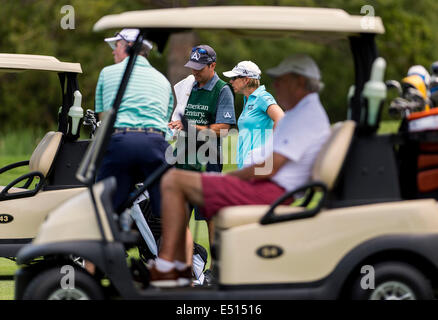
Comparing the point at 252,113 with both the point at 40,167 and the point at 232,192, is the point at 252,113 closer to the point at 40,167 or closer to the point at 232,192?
the point at 40,167

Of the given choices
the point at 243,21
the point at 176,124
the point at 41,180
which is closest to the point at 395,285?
the point at 243,21

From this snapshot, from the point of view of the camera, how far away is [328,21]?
4.20m

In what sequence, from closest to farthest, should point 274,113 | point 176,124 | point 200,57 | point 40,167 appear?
point 176,124, point 40,167, point 200,57, point 274,113

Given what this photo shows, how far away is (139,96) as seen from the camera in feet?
16.7

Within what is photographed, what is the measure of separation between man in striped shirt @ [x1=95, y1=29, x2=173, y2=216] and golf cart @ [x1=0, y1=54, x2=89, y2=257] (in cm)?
130

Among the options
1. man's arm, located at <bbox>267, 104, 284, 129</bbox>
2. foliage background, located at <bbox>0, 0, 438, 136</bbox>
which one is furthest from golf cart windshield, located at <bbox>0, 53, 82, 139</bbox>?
foliage background, located at <bbox>0, 0, 438, 136</bbox>

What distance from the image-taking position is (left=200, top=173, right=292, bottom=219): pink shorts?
439 cm

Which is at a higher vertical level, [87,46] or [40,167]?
[40,167]

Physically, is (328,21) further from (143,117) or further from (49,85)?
(49,85)

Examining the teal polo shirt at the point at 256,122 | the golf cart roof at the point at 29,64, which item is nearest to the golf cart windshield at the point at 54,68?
the golf cart roof at the point at 29,64

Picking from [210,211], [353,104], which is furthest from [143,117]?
[353,104]

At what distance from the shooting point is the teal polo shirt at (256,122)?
6.83 m

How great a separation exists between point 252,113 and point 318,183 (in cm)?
280
